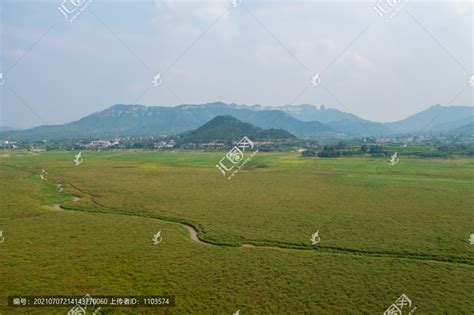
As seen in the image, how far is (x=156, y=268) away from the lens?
20406 millimetres

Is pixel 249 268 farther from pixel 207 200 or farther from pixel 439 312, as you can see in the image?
pixel 207 200

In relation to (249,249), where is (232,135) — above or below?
above

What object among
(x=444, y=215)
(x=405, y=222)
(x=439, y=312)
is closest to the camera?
(x=439, y=312)

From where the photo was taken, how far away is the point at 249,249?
2352 centimetres

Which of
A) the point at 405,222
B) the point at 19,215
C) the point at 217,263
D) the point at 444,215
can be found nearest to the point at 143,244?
the point at 217,263

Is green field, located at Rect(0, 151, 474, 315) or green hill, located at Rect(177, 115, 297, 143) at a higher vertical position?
green hill, located at Rect(177, 115, 297, 143)

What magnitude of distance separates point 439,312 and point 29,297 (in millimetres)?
21287

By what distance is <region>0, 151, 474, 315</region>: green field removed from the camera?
673 inches

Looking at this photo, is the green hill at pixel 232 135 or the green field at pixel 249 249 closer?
the green field at pixel 249 249

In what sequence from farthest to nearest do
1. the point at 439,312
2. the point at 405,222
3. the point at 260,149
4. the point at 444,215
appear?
1. the point at 260,149
2. the point at 444,215
3. the point at 405,222
4. the point at 439,312

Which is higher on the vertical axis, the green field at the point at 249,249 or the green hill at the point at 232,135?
the green hill at the point at 232,135

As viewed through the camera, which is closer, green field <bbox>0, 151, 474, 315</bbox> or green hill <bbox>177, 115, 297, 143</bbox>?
green field <bbox>0, 151, 474, 315</bbox>

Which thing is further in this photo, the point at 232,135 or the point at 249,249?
the point at 232,135

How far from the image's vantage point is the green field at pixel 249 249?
1709 cm
